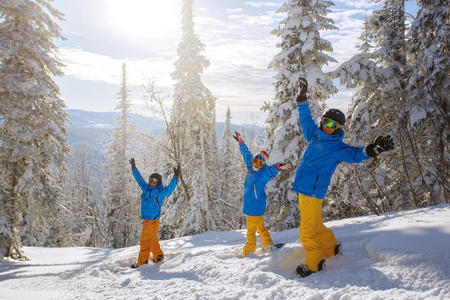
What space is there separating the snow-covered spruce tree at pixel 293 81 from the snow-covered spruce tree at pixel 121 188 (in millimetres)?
14697

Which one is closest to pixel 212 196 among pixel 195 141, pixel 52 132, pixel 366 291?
pixel 195 141

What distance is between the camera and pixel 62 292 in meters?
4.15

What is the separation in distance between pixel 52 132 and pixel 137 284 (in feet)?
23.3

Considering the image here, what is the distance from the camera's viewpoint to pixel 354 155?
3.41 metres

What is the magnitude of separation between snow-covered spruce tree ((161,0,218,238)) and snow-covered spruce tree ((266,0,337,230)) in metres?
4.09

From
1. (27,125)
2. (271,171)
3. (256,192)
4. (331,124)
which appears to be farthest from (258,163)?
(27,125)

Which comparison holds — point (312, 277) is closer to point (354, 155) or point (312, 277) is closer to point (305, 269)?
point (305, 269)

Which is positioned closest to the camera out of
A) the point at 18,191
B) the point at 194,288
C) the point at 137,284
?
the point at 194,288

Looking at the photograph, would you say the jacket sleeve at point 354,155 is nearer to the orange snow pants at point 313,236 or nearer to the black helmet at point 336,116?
the black helmet at point 336,116

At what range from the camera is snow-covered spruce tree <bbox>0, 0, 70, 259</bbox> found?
8.39m

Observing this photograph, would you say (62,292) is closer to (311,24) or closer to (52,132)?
(52,132)

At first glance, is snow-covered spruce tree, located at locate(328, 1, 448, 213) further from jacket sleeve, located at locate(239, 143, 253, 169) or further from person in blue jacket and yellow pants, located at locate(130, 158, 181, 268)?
person in blue jacket and yellow pants, located at locate(130, 158, 181, 268)

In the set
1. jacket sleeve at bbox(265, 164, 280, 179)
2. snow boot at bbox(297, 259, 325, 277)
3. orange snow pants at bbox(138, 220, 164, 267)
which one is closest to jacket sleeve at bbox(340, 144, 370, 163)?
snow boot at bbox(297, 259, 325, 277)

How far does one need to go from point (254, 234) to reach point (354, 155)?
2.44 m
